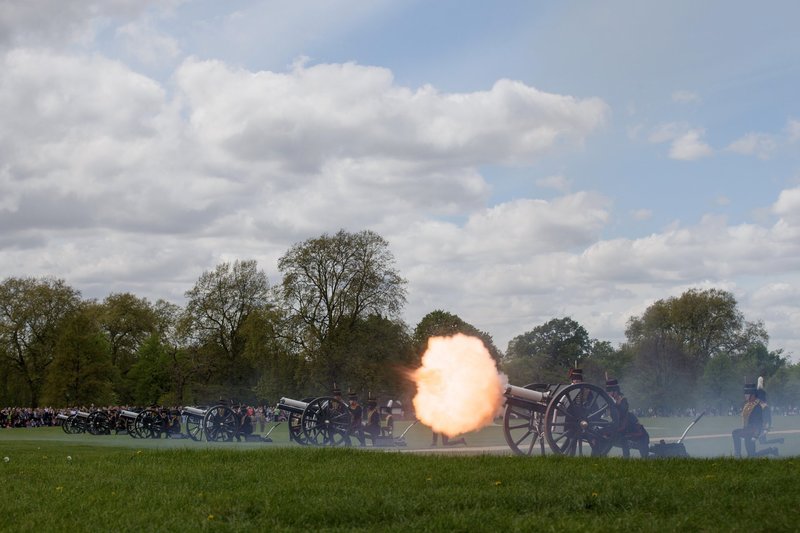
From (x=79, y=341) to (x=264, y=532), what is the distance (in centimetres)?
7265

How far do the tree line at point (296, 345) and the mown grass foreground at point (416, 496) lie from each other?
45748 millimetres

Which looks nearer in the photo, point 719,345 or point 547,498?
point 547,498

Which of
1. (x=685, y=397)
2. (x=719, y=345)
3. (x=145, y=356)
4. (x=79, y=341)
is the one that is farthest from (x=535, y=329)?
(x=79, y=341)

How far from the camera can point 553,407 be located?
18.2 m

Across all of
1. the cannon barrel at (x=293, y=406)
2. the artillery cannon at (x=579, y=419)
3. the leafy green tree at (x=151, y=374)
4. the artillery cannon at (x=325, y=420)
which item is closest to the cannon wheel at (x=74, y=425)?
the cannon barrel at (x=293, y=406)

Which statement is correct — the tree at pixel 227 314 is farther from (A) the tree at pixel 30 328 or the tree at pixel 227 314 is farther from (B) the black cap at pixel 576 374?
(B) the black cap at pixel 576 374

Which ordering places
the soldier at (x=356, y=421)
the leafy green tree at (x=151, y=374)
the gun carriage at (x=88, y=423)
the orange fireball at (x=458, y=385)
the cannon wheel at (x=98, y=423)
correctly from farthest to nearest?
the leafy green tree at (x=151, y=374)
the gun carriage at (x=88, y=423)
the cannon wheel at (x=98, y=423)
the soldier at (x=356, y=421)
the orange fireball at (x=458, y=385)

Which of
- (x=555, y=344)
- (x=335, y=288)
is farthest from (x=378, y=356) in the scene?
(x=555, y=344)

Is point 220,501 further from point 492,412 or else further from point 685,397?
point 685,397

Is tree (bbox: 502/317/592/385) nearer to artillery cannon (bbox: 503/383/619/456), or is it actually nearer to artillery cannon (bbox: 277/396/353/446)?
artillery cannon (bbox: 277/396/353/446)

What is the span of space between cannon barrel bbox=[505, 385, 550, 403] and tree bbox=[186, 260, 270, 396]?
56899 millimetres

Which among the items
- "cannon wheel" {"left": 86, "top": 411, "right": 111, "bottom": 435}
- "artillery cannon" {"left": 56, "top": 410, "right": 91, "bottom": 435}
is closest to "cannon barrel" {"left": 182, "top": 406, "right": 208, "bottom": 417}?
"cannon wheel" {"left": 86, "top": 411, "right": 111, "bottom": 435}

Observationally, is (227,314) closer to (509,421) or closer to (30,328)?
(30,328)

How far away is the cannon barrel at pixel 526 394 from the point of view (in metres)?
19.4
